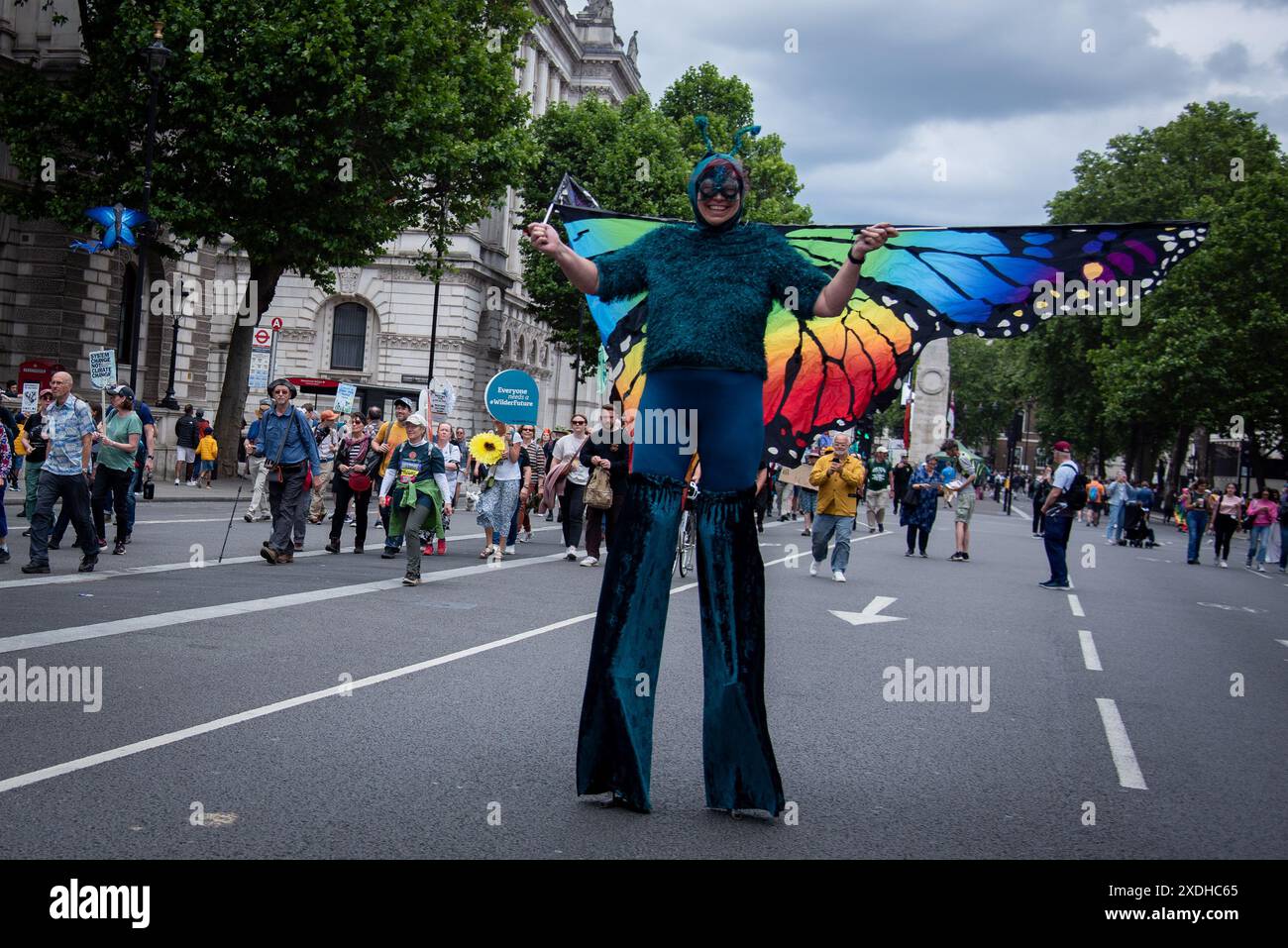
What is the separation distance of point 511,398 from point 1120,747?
18.9 metres

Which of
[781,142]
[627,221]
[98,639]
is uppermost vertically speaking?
[781,142]

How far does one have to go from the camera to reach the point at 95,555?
1309cm

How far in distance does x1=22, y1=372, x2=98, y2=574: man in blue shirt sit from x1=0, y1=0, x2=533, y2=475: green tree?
1641 cm

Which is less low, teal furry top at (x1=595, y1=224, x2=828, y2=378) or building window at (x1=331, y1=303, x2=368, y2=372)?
building window at (x1=331, y1=303, x2=368, y2=372)

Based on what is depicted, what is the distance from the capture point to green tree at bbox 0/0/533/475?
28469mm

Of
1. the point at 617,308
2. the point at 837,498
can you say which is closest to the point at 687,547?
the point at 837,498

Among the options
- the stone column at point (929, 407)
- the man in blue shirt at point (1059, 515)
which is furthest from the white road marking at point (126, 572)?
the stone column at point (929, 407)

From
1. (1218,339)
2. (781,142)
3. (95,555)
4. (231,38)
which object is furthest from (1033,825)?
(781,142)

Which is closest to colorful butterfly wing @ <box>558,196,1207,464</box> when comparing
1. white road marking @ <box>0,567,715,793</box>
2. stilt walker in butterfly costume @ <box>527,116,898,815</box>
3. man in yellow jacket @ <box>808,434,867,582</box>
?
stilt walker in butterfly costume @ <box>527,116,898,815</box>

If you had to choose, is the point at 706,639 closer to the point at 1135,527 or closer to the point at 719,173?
the point at 719,173

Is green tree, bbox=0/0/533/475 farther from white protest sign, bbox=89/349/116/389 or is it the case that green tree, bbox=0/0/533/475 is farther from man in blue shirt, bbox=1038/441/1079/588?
man in blue shirt, bbox=1038/441/1079/588

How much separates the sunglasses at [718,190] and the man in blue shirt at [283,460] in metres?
10.9
